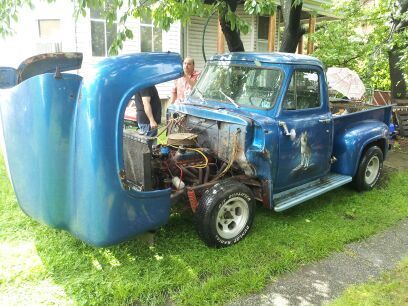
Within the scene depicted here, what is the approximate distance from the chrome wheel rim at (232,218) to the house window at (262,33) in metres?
13.4

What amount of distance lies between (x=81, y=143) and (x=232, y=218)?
1907mm

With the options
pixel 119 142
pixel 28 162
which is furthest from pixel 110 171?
pixel 28 162

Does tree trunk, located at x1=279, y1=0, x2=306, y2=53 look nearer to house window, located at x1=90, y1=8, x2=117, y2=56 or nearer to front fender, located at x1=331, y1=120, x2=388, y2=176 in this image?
front fender, located at x1=331, y1=120, x2=388, y2=176

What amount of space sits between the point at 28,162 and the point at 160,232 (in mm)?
1681

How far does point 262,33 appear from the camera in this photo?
53.8 feet

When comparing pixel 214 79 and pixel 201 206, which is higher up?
pixel 214 79

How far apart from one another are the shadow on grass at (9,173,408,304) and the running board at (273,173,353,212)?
34 cm

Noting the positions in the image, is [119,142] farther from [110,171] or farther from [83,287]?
[83,287]

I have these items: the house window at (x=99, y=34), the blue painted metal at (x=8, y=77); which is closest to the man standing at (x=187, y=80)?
the blue painted metal at (x=8, y=77)

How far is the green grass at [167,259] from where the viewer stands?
10.6ft

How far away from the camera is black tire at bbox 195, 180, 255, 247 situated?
3.82 m

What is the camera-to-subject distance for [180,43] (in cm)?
1248

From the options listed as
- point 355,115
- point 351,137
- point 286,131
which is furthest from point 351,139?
point 286,131

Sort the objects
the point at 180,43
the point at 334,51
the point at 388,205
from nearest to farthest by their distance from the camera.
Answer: the point at 388,205 → the point at 334,51 → the point at 180,43
